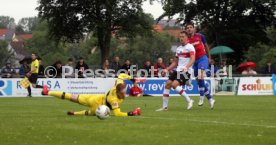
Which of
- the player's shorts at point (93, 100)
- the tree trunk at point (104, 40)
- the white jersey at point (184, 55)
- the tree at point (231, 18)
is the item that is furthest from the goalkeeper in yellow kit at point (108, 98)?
the tree at point (231, 18)

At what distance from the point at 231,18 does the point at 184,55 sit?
47.8 metres

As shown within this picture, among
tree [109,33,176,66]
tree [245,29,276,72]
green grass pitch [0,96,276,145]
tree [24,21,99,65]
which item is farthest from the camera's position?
tree [24,21,99,65]

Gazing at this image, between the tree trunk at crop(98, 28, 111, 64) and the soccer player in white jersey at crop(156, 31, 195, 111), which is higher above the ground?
the tree trunk at crop(98, 28, 111, 64)

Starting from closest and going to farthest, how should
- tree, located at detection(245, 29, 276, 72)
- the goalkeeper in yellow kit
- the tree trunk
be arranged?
the goalkeeper in yellow kit
the tree trunk
tree, located at detection(245, 29, 276, 72)

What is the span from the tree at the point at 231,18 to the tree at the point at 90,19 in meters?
4.43

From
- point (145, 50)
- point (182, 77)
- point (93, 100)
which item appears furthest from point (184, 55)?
point (145, 50)

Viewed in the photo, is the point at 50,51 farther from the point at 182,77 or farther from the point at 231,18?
the point at 182,77

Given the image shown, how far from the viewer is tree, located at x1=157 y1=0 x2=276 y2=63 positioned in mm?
63469

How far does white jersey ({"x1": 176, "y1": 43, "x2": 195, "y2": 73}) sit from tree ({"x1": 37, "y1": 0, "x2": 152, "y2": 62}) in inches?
1695

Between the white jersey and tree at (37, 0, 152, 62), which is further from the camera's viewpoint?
tree at (37, 0, 152, 62)

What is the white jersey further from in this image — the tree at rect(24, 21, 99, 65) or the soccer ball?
the tree at rect(24, 21, 99, 65)

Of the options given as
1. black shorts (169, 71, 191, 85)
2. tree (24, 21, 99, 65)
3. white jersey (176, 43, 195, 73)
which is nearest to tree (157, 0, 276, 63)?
white jersey (176, 43, 195, 73)

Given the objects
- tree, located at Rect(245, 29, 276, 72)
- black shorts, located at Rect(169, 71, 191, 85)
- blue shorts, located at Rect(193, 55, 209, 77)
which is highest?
tree, located at Rect(245, 29, 276, 72)

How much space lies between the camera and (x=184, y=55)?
59.0 feet
